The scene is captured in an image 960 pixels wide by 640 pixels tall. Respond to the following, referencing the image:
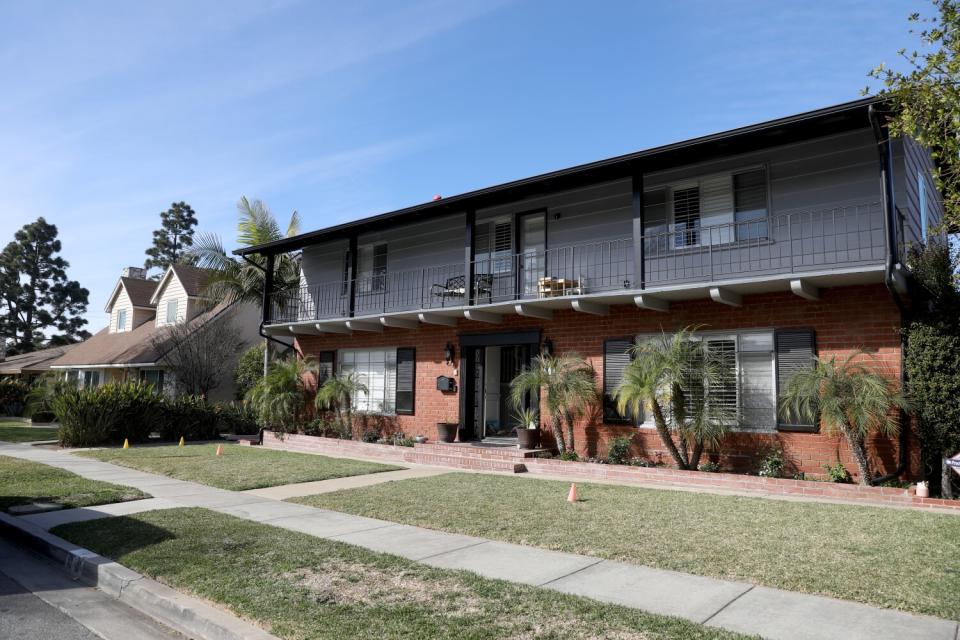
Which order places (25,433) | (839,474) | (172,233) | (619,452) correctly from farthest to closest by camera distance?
(172,233)
(25,433)
(619,452)
(839,474)

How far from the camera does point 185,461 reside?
13383 mm

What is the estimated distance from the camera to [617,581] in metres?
5.19

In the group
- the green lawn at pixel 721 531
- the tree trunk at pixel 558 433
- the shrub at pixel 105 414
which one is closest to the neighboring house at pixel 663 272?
the tree trunk at pixel 558 433

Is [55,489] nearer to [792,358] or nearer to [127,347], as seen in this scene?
[792,358]

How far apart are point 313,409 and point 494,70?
1123 centimetres

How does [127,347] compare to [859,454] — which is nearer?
[859,454]

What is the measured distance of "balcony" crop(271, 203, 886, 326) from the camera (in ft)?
35.6

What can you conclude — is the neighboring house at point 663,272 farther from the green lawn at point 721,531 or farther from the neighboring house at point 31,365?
the neighboring house at point 31,365

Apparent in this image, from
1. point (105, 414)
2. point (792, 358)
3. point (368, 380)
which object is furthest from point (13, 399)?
point (792, 358)

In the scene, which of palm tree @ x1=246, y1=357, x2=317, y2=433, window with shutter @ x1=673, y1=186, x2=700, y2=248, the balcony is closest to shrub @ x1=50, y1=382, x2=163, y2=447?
palm tree @ x1=246, y1=357, x2=317, y2=433

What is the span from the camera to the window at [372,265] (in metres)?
18.5

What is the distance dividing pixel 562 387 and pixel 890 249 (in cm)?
595

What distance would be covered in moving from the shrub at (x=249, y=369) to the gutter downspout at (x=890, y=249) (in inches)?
796

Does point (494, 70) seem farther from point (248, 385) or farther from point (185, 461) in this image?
point (248, 385)
